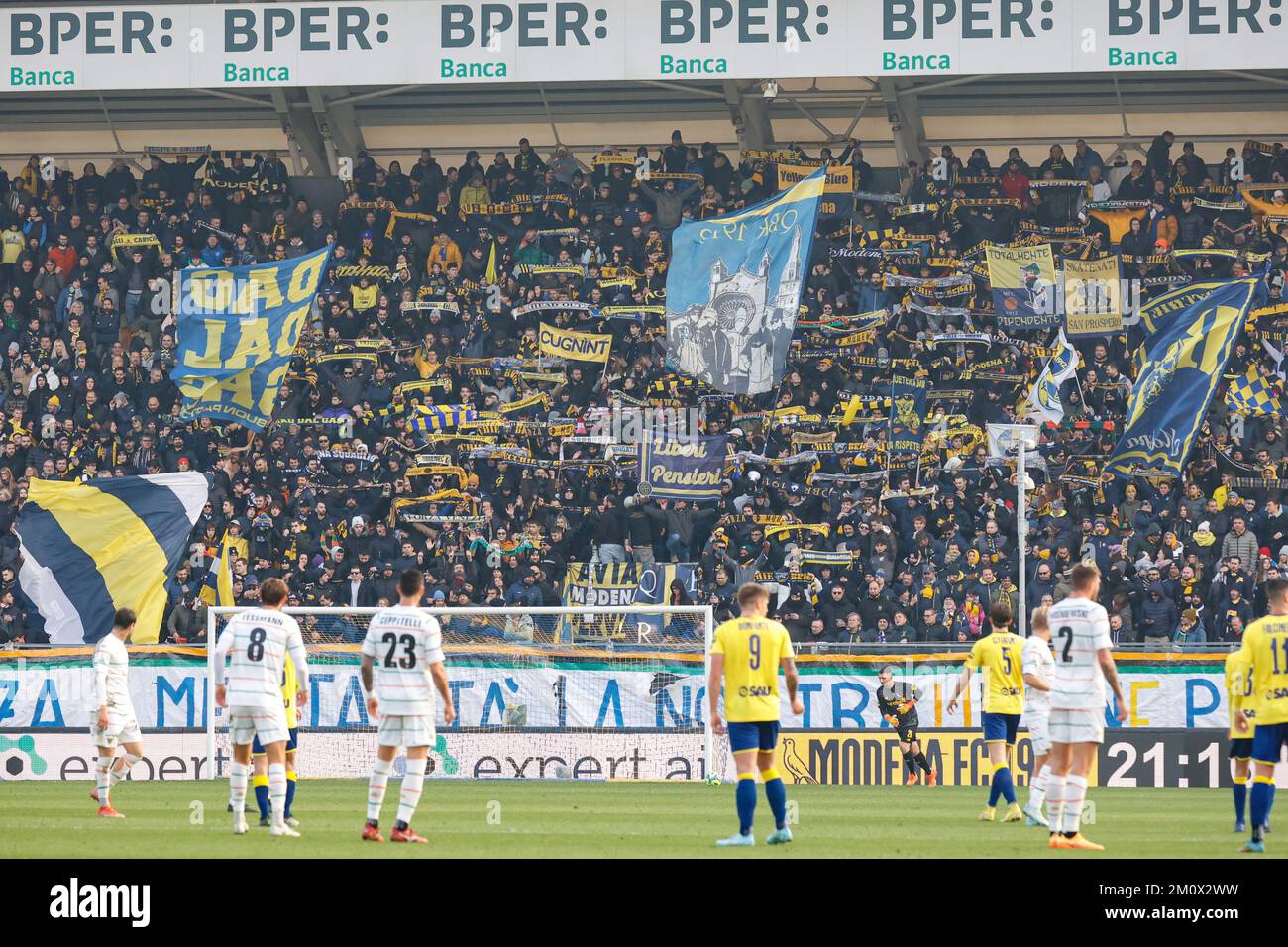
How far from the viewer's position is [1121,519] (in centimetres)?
2756

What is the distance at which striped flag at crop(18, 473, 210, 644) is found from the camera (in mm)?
27453

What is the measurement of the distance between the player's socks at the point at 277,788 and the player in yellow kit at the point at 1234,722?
24.3ft

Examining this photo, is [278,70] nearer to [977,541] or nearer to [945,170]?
[945,170]

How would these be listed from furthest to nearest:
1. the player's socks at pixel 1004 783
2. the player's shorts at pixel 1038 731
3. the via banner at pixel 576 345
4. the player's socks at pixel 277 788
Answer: the via banner at pixel 576 345
the player's shorts at pixel 1038 731
the player's socks at pixel 1004 783
the player's socks at pixel 277 788

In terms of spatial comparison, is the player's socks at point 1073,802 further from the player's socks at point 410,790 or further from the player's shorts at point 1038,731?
the player's socks at point 410,790

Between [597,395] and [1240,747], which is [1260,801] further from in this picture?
[597,395]

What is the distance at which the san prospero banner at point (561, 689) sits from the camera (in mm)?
23172

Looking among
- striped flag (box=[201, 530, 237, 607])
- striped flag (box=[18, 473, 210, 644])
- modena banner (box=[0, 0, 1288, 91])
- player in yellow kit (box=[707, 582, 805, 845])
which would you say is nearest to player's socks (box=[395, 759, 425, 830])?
player in yellow kit (box=[707, 582, 805, 845])

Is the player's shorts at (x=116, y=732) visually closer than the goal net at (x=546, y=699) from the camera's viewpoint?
Yes

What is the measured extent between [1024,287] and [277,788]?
20.0 m

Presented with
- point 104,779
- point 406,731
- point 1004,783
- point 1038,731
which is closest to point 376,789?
point 406,731

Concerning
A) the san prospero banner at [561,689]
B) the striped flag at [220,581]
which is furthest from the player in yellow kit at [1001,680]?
the striped flag at [220,581]

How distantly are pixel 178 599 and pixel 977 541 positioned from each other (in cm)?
1209

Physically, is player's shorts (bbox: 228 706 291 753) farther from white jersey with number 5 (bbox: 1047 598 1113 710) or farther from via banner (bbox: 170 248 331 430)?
via banner (bbox: 170 248 331 430)
